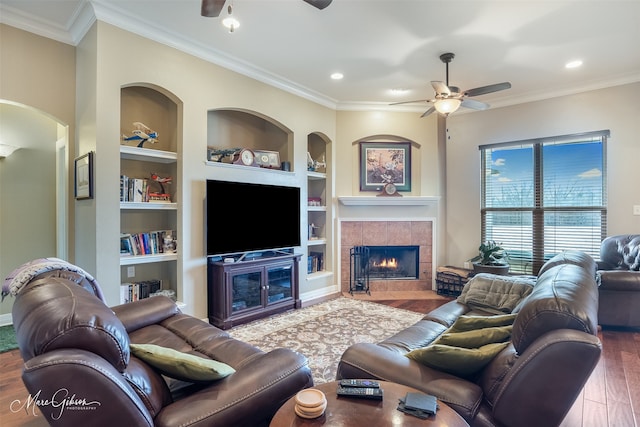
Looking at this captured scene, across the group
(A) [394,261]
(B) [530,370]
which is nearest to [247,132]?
(A) [394,261]

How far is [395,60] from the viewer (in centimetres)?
401

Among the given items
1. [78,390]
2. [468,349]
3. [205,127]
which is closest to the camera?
[78,390]

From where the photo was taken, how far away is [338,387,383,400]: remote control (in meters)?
1.26

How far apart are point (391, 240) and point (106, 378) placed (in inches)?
195

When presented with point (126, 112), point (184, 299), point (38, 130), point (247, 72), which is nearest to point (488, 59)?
point (247, 72)

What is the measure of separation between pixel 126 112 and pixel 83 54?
24.3 inches

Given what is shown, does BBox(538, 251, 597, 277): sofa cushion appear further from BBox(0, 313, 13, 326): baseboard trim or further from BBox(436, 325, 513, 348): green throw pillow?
BBox(0, 313, 13, 326): baseboard trim

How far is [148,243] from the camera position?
3504 mm

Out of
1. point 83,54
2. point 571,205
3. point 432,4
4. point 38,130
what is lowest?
point 571,205

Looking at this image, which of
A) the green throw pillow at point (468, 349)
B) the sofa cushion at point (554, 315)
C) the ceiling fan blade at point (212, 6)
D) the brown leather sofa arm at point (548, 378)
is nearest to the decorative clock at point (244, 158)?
the ceiling fan blade at point (212, 6)

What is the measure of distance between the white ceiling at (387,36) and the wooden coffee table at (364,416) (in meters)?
2.97

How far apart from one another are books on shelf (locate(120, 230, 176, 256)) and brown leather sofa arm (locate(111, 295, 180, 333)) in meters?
1.00

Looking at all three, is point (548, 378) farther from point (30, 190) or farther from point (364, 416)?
point (30, 190)

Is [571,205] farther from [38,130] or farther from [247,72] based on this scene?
[38,130]
